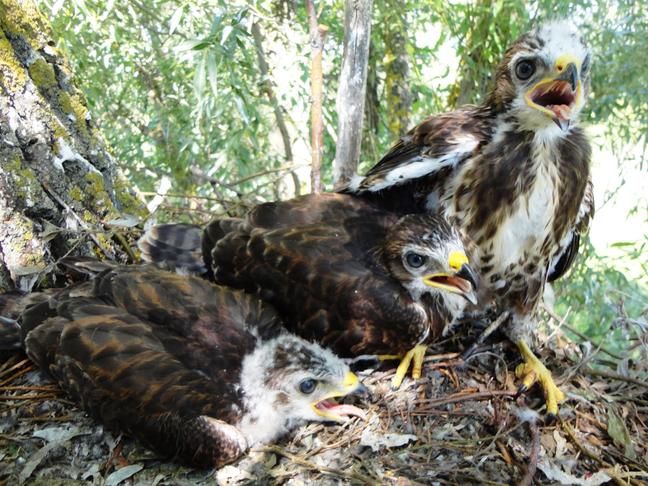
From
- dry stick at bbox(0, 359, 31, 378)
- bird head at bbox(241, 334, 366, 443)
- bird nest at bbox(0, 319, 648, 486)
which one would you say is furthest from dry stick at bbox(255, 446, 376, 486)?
dry stick at bbox(0, 359, 31, 378)

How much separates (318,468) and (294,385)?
1.63 feet

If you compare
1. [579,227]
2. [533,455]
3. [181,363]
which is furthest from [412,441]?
[579,227]

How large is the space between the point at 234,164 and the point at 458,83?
2751 millimetres

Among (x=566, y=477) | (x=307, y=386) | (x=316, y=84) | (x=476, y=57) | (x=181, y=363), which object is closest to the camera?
(x=566, y=477)

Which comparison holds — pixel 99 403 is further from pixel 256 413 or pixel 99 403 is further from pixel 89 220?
pixel 89 220

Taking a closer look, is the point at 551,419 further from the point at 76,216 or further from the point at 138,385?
the point at 76,216

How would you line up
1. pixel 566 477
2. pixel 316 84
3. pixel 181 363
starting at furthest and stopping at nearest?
pixel 316 84, pixel 181 363, pixel 566 477

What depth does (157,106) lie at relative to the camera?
22.2 feet

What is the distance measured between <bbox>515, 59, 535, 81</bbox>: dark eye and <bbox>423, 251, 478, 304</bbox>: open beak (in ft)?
2.85

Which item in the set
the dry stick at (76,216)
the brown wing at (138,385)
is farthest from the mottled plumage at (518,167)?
the dry stick at (76,216)

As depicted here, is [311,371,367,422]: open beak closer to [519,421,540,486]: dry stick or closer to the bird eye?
[519,421,540,486]: dry stick

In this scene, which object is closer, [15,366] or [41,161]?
[15,366]

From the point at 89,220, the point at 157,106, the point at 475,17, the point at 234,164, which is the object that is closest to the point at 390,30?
the point at 475,17

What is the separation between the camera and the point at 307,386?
261cm
